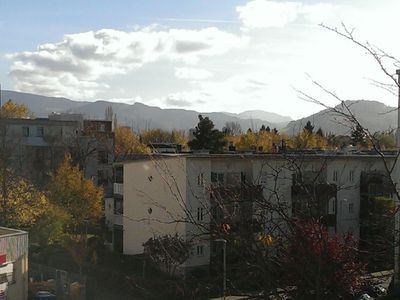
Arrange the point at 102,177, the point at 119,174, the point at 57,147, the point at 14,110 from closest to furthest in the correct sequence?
the point at 119,174 < the point at 57,147 < the point at 102,177 < the point at 14,110

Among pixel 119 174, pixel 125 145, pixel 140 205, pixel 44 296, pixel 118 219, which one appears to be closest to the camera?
pixel 44 296

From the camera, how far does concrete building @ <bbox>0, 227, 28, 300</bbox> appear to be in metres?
16.3

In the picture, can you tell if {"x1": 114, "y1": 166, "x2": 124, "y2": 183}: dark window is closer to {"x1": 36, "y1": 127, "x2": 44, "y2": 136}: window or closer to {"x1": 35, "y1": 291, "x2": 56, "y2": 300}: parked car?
{"x1": 35, "y1": 291, "x2": 56, "y2": 300}: parked car

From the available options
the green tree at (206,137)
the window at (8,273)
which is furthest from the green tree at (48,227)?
the green tree at (206,137)

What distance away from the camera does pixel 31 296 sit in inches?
711

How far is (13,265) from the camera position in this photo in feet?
55.3

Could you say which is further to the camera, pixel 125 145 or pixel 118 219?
pixel 125 145

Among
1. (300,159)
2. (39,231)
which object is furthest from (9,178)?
(300,159)

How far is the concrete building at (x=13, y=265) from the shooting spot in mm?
16344

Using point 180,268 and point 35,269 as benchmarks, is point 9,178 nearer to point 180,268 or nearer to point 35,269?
point 35,269

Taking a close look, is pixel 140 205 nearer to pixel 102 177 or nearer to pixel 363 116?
pixel 102 177

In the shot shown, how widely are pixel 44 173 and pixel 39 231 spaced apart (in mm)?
15497

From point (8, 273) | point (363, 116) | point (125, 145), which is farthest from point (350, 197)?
point (125, 145)

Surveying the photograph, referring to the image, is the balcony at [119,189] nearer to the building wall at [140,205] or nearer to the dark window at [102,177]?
the building wall at [140,205]
